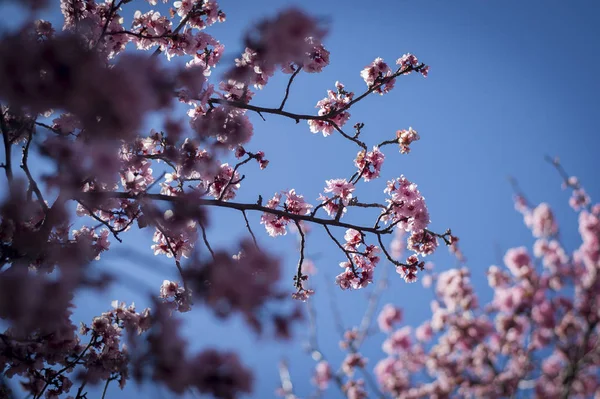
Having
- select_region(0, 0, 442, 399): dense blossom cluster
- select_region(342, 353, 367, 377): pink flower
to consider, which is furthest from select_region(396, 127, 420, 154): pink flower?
select_region(342, 353, 367, 377): pink flower

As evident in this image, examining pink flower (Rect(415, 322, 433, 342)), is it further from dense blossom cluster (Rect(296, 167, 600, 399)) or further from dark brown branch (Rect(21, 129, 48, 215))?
dark brown branch (Rect(21, 129, 48, 215))

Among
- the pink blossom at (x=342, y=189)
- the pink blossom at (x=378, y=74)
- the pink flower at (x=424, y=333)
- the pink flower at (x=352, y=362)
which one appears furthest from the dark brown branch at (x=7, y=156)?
the pink flower at (x=424, y=333)

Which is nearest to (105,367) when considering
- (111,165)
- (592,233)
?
(111,165)

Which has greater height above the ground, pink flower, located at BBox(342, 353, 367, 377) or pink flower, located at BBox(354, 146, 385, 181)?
pink flower, located at BBox(354, 146, 385, 181)

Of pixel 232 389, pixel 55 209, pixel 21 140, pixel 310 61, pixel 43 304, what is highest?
pixel 310 61

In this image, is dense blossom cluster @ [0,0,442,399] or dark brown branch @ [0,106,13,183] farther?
dark brown branch @ [0,106,13,183]

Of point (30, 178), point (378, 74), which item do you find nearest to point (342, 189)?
point (378, 74)

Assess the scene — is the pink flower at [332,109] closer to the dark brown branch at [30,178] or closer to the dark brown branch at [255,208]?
the dark brown branch at [255,208]

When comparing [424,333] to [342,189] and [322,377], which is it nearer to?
[322,377]

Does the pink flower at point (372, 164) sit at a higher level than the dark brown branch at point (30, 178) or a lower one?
higher

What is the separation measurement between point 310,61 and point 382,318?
24.9ft

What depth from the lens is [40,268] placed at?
357 cm

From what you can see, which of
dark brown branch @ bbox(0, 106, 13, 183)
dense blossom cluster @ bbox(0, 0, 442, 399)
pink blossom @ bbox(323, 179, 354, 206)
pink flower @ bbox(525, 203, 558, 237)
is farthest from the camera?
pink flower @ bbox(525, 203, 558, 237)

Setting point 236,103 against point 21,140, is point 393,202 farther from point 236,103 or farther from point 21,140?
point 21,140
